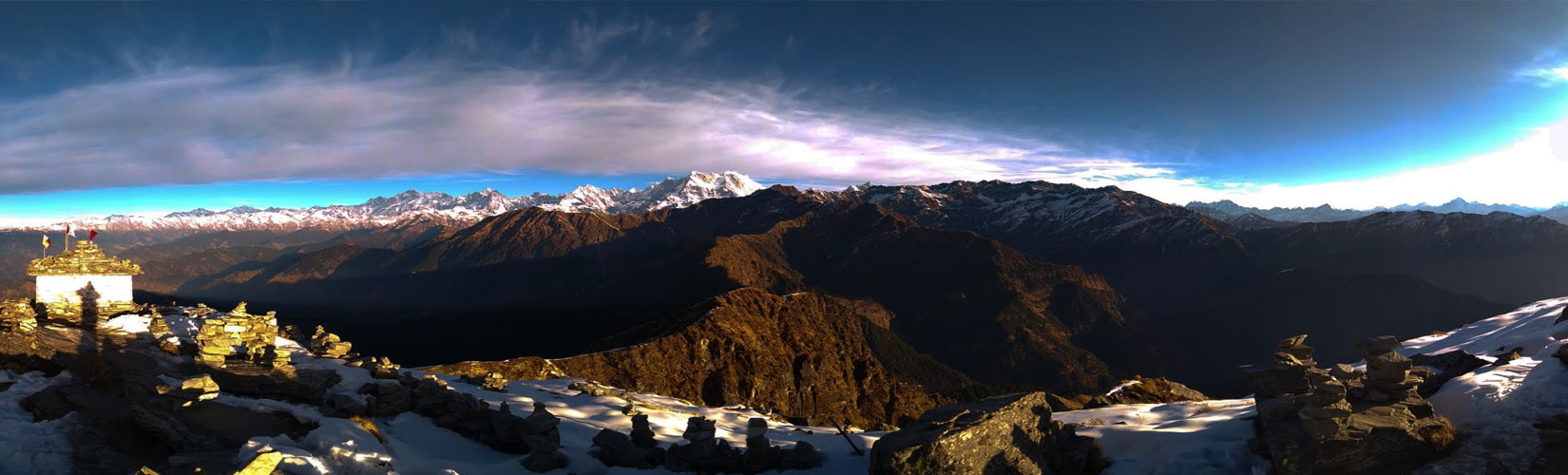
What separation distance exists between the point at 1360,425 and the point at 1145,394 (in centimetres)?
2023

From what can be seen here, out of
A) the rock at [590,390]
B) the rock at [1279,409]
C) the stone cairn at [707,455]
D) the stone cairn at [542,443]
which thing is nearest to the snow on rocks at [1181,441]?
the rock at [1279,409]

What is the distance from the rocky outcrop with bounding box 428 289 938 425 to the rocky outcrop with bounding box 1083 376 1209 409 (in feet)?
125

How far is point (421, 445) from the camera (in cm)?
1688

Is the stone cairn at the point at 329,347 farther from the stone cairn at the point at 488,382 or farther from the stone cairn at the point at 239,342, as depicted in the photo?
the stone cairn at the point at 488,382

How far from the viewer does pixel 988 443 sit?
14.5 metres

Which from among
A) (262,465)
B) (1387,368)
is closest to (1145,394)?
(1387,368)

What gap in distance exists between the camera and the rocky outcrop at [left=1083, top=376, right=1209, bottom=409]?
2975cm

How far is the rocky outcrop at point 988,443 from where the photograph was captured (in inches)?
533

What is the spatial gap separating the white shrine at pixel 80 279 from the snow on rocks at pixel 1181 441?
3923cm

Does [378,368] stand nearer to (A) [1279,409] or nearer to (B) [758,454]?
(B) [758,454]

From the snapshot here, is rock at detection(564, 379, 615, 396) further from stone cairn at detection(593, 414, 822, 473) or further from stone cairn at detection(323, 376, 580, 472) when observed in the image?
stone cairn at detection(593, 414, 822, 473)

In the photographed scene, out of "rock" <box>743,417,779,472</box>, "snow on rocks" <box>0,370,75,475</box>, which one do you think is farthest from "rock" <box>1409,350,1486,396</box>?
"snow on rocks" <box>0,370,75,475</box>

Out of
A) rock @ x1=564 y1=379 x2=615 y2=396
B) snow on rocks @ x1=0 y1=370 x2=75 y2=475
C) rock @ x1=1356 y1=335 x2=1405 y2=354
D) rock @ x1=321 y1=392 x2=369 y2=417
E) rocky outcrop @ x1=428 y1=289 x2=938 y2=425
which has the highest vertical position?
rock @ x1=1356 y1=335 x2=1405 y2=354

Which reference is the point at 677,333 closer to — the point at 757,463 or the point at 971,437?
the point at 757,463
